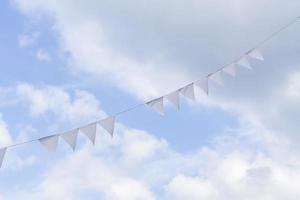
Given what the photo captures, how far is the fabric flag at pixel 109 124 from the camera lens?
15205 millimetres

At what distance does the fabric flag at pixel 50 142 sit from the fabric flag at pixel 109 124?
1290 millimetres

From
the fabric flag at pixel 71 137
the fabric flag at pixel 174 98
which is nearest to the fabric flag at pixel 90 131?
the fabric flag at pixel 71 137

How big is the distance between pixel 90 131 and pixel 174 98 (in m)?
2.38

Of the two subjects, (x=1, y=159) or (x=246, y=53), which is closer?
(x=1, y=159)

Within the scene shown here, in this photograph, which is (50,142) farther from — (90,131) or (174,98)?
(174,98)

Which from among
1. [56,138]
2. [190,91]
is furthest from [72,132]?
[190,91]

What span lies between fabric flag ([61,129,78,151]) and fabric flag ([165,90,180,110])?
2.60m

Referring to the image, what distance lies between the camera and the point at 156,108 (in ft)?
50.4

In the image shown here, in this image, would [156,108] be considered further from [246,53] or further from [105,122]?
[246,53]

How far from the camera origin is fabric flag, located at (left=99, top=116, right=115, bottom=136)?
49.9ft

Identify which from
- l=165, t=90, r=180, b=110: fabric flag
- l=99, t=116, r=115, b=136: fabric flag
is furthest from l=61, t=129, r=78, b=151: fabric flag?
l=165, t=90, r=180, b=110: fabric flag

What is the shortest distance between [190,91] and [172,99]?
560 mm

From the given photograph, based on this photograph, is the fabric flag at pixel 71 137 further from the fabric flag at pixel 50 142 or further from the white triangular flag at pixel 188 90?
the white triangular flag at pixel 188 90

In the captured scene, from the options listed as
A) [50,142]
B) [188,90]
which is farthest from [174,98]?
[50,142]
